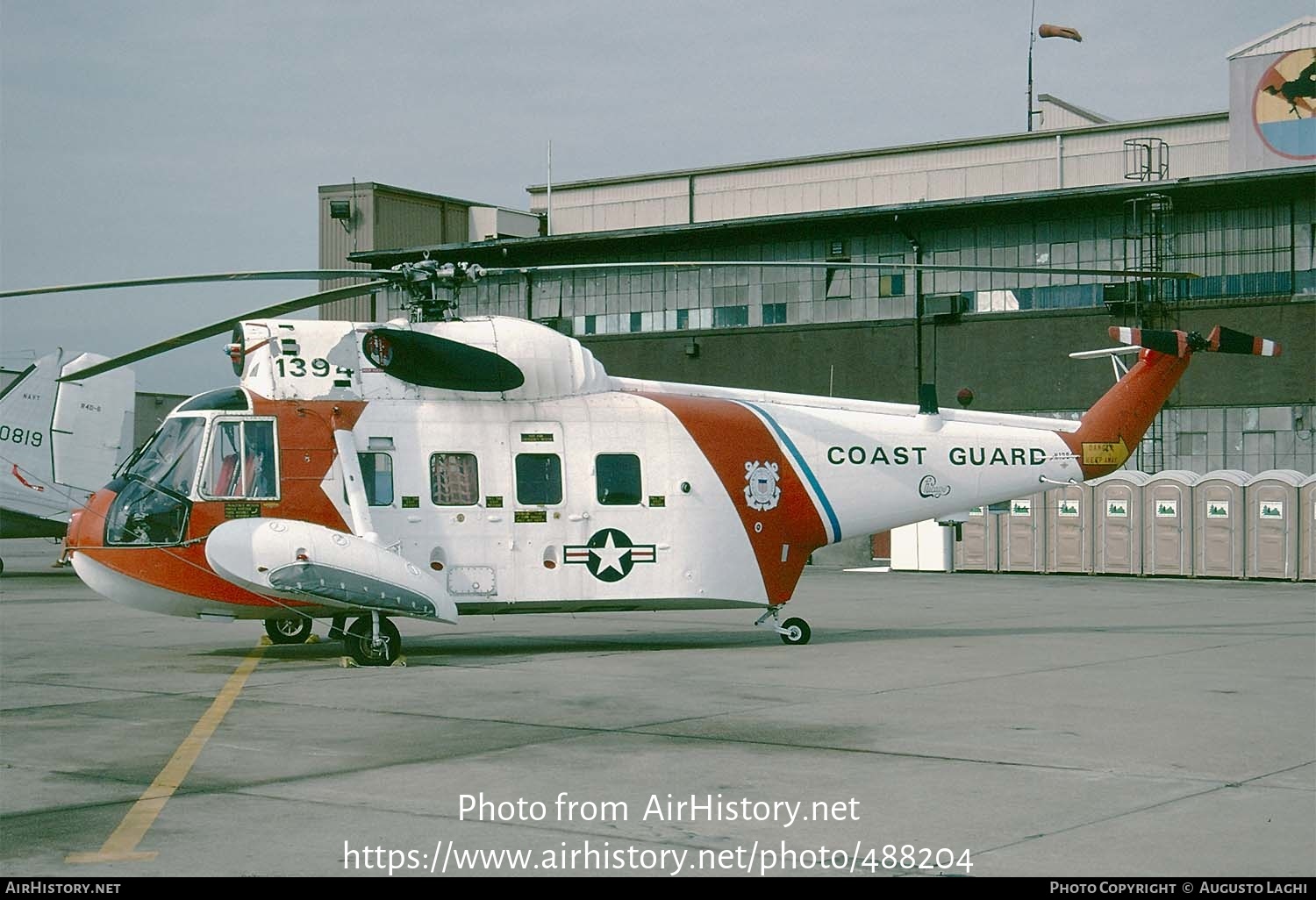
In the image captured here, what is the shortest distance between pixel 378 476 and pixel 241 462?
1479 mm

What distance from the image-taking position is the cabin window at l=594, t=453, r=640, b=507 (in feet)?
54.3

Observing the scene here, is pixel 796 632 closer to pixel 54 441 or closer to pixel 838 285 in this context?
pixel 54 441

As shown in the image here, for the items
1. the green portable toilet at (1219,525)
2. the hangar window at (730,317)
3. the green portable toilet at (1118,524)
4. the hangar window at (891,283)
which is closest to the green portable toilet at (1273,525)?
the green portable toilet at (1219,525)

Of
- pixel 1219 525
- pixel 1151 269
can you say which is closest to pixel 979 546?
pixel 1219 525

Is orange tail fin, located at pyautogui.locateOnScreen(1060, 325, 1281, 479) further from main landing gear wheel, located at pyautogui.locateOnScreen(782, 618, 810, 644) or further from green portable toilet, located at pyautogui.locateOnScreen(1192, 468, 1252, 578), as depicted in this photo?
green portable toilet, located at pyautogui.locateOnScreen(1192, 468, 1252, 578)

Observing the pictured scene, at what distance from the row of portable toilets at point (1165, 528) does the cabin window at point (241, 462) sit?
17139 mm

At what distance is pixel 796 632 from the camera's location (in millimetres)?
17328

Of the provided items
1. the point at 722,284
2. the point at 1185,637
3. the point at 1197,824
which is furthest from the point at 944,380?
the point at 1197,824

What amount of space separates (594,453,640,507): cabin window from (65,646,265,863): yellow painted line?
5.06m

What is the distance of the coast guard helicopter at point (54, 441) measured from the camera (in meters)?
30.9

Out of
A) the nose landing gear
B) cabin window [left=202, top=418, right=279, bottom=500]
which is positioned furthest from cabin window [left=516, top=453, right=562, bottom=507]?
the nose landing gear

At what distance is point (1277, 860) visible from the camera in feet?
21.8

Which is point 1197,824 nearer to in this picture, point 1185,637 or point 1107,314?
point 1185,637

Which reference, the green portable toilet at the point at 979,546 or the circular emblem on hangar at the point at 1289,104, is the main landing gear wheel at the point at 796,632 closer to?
the green portable toilet at the point at 979,546
